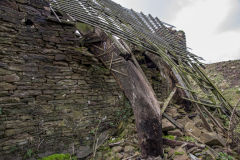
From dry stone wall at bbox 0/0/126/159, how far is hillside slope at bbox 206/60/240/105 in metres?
7.53

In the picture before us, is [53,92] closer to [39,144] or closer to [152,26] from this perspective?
[39,144]

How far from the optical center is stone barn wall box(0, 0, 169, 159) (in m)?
2.83

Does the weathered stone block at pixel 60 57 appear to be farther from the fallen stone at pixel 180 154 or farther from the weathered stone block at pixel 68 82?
the fallen stone at pixel 180 154

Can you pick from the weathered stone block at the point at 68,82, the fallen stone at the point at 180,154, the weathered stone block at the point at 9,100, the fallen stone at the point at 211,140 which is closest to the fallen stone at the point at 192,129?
the fallen stone at the point at 211,140

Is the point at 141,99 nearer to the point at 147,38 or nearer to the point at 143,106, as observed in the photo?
the point at 143,106

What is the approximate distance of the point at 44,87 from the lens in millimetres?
3195

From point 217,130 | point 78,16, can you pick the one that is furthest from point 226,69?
point 78,16

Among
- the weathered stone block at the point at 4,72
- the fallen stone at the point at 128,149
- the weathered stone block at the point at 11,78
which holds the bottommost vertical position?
the fallen stone at the point at 128,149

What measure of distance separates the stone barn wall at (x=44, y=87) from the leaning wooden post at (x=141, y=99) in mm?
948

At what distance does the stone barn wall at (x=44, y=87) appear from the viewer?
9.29ft

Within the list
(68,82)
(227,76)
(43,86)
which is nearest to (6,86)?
(43,86)

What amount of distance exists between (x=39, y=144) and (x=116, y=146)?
60.9 inches

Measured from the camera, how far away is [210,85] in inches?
186

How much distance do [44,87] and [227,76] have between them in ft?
35.1
